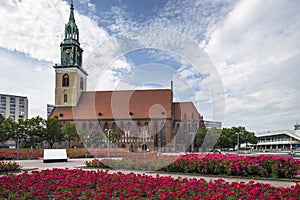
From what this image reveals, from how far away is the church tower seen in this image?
196 ft

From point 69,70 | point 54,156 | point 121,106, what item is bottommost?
point 54,156

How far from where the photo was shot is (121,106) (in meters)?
61.6

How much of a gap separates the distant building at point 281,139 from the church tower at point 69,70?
230 feet

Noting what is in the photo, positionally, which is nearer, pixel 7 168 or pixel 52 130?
pixel 7 168

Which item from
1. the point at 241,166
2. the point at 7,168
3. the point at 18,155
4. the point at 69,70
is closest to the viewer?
the point at 241,166

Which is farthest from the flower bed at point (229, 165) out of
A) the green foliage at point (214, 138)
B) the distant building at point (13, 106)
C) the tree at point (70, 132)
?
the distant building at point (13, 106)

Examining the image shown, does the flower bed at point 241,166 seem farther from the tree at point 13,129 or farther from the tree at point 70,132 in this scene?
the tree at point 70,132

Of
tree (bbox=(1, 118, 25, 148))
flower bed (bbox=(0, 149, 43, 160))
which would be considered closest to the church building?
tree (bbox=(1, 118, 25, 148))

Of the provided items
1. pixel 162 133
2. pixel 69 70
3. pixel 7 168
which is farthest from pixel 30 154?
pixel 69 70

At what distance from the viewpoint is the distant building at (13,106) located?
427 feet

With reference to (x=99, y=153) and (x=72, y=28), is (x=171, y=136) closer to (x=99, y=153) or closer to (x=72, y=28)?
(x=99, y=153)

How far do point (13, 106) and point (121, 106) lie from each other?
9463 cm

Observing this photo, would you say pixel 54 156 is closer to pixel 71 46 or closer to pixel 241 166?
pixel 241 166

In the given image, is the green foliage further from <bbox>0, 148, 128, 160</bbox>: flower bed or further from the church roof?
<bbox>0, 148, 128, 160</bbox>: flower bed
